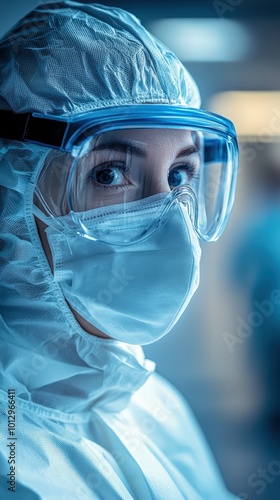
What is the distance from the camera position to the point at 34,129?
82 cm

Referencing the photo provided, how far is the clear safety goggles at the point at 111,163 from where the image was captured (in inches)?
32.0

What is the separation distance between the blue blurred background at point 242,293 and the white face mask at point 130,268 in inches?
14.8

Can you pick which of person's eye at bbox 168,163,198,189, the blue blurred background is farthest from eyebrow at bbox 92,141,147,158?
the blue blurred background

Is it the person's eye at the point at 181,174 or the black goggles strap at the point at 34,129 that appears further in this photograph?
the person's eye at the point at 181,174

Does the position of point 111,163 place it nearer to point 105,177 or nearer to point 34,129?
point 105,177

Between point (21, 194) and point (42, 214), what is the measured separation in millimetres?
49

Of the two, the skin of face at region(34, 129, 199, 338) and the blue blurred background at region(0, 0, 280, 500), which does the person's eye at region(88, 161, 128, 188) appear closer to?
the skin of face at region(34, 129, 199, 338)

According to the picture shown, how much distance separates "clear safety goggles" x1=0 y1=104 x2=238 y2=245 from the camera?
0.81m

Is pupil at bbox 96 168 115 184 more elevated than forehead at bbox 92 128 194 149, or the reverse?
forehead at bbox 92 128 194 149

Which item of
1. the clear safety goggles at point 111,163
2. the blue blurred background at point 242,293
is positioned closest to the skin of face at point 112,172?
the clear safety goggles at point 111,163

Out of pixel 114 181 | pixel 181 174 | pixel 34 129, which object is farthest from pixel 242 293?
pixel 34 129

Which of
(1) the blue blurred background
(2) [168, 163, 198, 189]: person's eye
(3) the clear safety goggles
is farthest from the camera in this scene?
(1) the blue blurred background

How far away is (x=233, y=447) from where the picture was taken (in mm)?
1212

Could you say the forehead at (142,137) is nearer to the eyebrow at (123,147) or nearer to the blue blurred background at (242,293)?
the eyebrow at (123,147)
